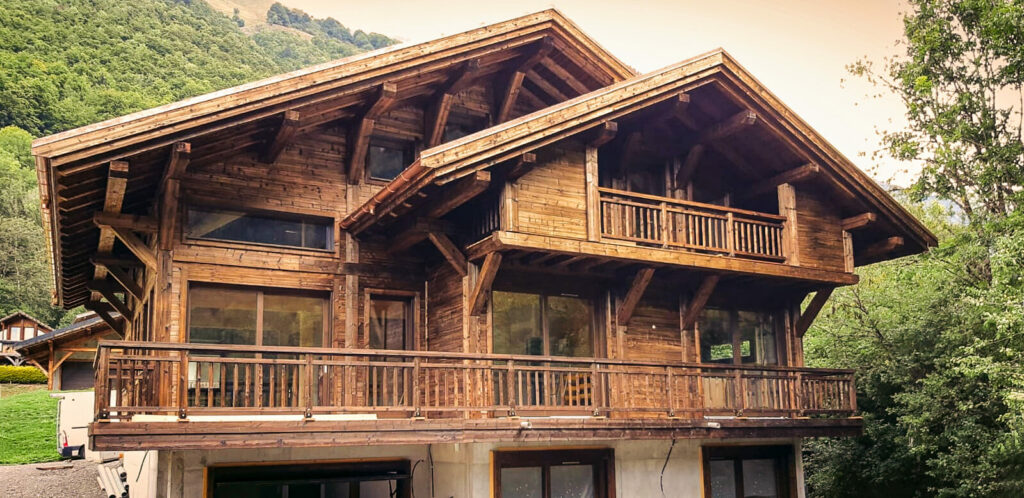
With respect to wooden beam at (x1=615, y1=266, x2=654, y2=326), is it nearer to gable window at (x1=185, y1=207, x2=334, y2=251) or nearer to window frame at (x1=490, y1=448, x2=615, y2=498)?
window frame at (x1=490, y1=448, x2=615, y2=498)

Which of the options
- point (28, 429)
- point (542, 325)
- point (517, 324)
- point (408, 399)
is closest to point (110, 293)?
point (408, 399)

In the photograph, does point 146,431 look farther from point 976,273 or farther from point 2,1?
point 2,1

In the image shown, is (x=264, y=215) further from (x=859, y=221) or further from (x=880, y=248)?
(x=880, y=248)

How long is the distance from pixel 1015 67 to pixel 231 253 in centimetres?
1473

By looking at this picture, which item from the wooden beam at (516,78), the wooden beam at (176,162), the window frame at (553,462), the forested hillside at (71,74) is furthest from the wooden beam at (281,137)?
the forested hillside at (71,74)

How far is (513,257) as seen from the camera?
14766mm

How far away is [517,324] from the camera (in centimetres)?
1523

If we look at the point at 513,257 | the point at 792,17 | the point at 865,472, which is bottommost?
the point at 865,472

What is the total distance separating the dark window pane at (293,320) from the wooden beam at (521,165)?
3691mm

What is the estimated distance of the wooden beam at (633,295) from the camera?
15.0 m

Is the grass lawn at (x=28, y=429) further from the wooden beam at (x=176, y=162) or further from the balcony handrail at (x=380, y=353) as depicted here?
the balcony handrail at (x=380, y=353)

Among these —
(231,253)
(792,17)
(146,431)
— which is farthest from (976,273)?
(792,17)

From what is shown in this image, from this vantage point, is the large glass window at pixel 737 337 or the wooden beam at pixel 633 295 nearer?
the wooden beam at pixel 633 295

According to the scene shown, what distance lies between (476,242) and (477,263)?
0.40 m
